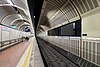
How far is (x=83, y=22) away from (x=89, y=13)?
143 centimetres

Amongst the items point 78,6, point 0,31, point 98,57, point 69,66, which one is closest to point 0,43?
point 0,31

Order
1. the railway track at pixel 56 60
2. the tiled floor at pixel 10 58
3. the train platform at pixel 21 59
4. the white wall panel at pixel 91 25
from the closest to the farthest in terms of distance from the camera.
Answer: the train platform at pixel 21 59, the tiled floor at pixel 10 58, the white wall panel at pixel 91 25, the railway track at pixel 56 60

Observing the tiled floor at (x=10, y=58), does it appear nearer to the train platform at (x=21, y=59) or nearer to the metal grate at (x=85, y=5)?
the train platform at (x=21, y=59)

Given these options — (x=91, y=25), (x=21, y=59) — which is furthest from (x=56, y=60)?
(x=91, y=25)

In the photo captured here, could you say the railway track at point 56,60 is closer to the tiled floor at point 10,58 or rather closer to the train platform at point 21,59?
the train platform at point 21,59

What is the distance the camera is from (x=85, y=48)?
9898mm

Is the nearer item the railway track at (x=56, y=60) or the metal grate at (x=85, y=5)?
the metal grate at (x=85, y=5)

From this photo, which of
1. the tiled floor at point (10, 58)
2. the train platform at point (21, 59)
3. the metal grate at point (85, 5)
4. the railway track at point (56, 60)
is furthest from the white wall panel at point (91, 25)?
the tiled floor at point (10, 58)

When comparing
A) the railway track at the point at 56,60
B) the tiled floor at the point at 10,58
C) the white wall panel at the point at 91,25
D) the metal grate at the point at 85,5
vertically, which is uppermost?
the metal grate at the point at 85,5

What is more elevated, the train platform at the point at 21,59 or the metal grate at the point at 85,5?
the metal grate at the point at 85,5

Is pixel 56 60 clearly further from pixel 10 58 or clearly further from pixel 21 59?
pixel 10 58

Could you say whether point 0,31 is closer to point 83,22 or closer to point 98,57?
point 83,22

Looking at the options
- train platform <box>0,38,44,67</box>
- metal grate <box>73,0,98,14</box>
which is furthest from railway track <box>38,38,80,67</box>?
metal grate <box>73,0,98,14</box>

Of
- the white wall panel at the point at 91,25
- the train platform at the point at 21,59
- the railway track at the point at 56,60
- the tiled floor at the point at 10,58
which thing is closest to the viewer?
the train platform at the point at 21,59
